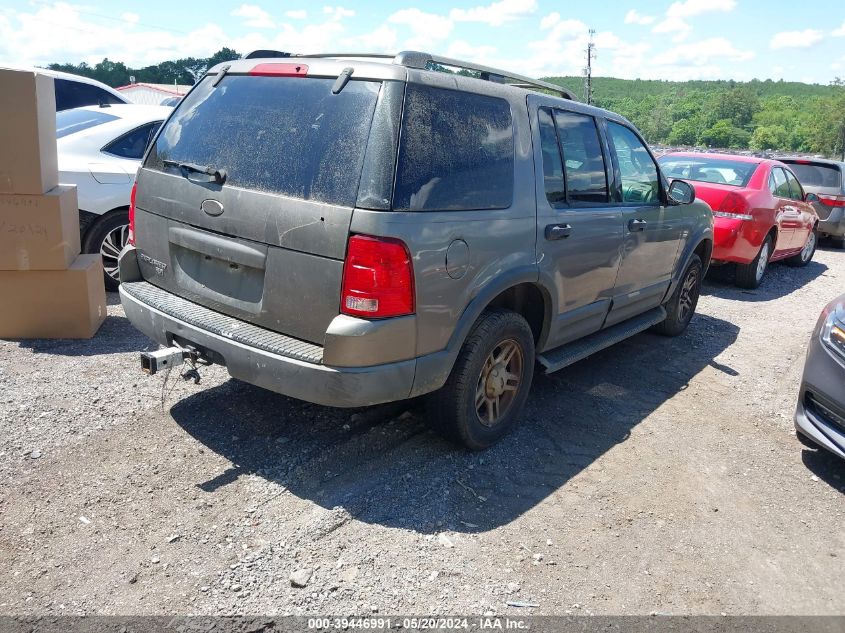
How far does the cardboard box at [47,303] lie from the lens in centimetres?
507

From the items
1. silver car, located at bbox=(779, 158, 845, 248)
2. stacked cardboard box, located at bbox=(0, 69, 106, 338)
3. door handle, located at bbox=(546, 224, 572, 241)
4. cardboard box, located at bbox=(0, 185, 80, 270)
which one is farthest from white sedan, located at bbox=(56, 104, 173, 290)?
silver car, located at bbox=(779, 158, 845, 248)

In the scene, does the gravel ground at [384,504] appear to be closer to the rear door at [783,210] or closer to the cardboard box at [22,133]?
the cardboard box at [22,133]

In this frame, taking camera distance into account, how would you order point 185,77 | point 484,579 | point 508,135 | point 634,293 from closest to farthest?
1. point 484,579
2. point 508,135
3. point 634,293
4. point 185,77

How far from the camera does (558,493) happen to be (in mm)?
3586

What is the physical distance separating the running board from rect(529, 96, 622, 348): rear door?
0.10 m

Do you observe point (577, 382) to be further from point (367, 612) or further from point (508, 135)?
point (367, 612)

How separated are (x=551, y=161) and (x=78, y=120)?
504 centimetres

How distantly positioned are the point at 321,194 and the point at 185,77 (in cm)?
6343

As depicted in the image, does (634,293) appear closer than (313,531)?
No

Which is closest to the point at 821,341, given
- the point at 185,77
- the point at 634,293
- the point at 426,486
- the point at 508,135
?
the point at 634,293

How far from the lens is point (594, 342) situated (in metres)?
4.80

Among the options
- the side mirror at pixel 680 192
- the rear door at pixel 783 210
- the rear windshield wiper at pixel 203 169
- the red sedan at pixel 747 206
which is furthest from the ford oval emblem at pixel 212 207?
the rear door at pixel 783 210

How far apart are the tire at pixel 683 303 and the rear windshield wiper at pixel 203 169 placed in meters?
4.17

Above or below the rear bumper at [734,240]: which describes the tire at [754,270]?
below
